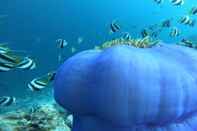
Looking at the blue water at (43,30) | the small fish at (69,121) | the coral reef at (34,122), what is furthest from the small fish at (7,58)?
the blue water at (43,30)

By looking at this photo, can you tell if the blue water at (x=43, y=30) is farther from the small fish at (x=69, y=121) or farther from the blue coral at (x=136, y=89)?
the blue coral at (x=136, y=89)

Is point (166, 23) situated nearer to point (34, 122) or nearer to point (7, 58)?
point (34, 122)

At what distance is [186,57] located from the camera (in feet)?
9.14

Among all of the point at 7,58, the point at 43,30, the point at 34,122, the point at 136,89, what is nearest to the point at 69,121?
the point at 34,122

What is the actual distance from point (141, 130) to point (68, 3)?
4459cm

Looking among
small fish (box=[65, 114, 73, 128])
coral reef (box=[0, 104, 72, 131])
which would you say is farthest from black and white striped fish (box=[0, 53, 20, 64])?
small fish (box=[65, 114, 73, 128])

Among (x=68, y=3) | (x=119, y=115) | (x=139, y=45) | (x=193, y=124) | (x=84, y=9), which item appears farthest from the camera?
(x=84, y=9)

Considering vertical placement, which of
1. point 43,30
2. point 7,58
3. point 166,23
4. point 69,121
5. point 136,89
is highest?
point 43,30

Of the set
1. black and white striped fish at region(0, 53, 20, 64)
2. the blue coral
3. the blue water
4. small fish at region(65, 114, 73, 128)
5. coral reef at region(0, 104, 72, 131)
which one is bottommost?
small fish at region(65, 114, 73, 128)

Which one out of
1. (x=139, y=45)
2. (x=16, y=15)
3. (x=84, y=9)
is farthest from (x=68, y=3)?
(x=139, y=45)

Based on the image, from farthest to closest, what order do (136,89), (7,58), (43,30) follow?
(43,30) → (7,58) → (136,89)

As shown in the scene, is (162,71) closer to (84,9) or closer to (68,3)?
(68,3)

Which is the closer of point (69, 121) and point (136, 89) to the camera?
point (136, 89)

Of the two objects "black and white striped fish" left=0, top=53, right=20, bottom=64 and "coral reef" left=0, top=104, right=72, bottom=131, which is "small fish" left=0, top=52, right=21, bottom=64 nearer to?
"black and white striped fish" left=0, top=53, right=20, bottom=64
